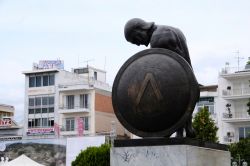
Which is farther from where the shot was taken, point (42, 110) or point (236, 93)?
point (42, 110)

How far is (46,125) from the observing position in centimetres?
7125

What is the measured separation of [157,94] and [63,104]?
6217 cm

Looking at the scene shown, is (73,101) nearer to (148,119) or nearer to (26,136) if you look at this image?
(26,136)

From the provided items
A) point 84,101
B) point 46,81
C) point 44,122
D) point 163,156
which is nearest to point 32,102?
point 44,122

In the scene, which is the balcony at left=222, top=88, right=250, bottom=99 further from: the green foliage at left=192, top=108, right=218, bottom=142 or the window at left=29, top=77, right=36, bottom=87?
the window at left=29, top=77, right=36, bottom=87

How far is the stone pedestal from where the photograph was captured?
9.22 m

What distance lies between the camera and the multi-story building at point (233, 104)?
61.4 metres

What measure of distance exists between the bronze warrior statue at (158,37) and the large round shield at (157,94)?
0.43 meters

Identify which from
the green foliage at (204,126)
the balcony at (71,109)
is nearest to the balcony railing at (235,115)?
the balcony at (71,109)

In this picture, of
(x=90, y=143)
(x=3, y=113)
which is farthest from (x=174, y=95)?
(x=3, y=113)

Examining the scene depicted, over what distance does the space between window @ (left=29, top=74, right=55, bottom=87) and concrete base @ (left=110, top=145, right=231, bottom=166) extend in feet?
204

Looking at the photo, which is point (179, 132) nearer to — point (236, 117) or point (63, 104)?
point (236, 117)

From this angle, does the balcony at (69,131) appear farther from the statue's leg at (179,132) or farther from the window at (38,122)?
the statue's leg at (179,132)

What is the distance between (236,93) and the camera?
62.2 m
